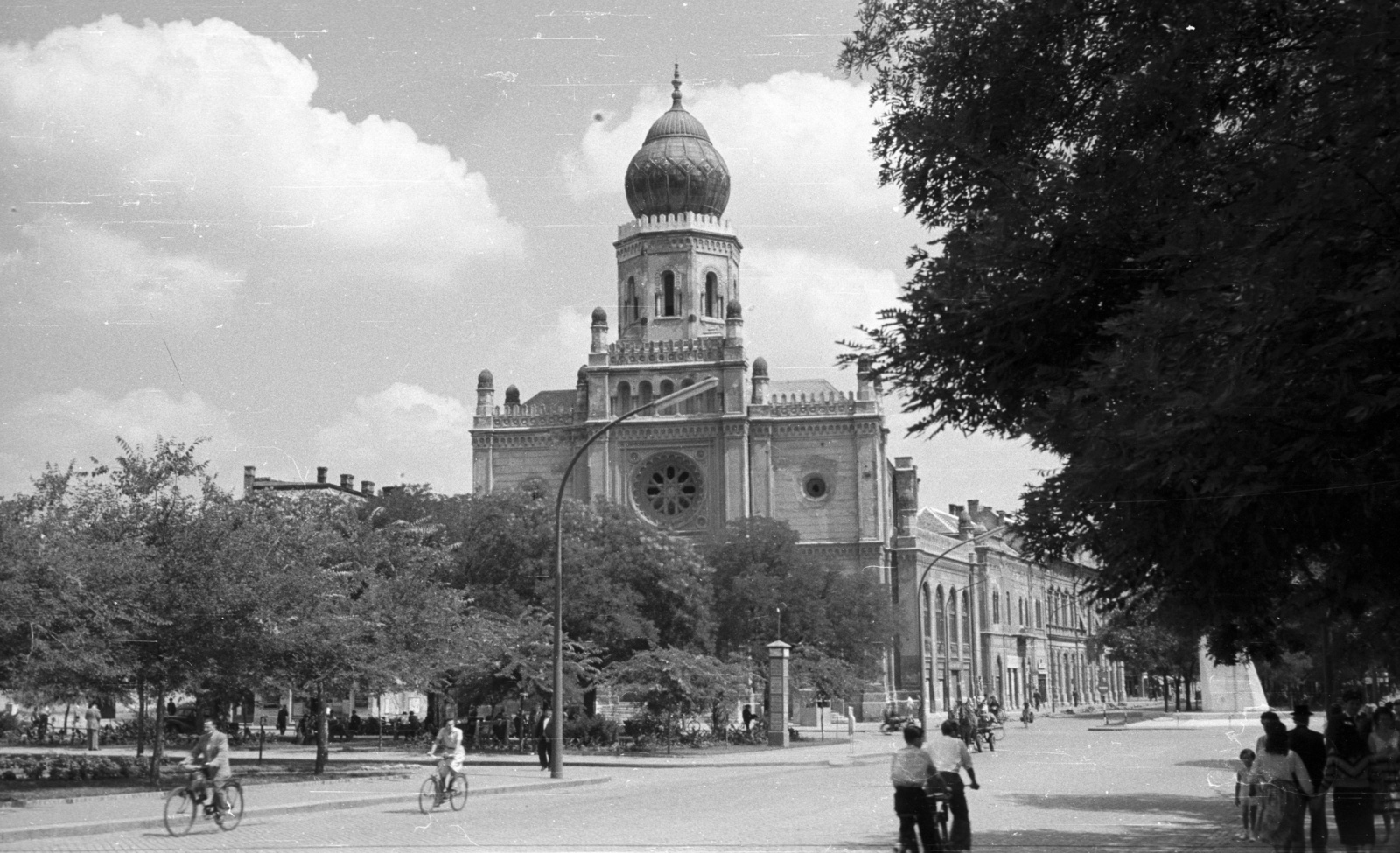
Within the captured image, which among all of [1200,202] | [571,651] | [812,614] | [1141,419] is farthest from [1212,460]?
[812,614]

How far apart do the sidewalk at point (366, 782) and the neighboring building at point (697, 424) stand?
2669cm

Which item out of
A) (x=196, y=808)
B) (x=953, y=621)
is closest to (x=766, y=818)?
(x=196, y=808)

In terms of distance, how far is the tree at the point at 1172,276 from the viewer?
33.7ft

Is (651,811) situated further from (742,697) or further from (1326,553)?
(742,697)

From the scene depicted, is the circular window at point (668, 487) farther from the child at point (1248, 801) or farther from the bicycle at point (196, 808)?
the child at point (1248, 801)

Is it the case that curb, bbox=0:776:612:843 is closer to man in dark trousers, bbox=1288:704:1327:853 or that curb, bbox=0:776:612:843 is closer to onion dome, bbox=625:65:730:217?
man in dark trousers, bbox=1288:704:1327:853

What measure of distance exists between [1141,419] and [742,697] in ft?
125

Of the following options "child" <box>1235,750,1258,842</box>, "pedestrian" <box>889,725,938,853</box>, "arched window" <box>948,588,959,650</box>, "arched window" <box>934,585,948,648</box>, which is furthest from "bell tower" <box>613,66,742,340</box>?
"pedestrian" <box>889,725,938,853</box>

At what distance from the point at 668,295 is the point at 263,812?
209 feet

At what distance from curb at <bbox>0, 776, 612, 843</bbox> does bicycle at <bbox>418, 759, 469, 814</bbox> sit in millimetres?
1456

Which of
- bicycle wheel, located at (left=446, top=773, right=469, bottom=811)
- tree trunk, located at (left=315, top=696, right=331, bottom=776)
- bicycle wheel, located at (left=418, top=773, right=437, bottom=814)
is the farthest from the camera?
tree trunk, located at (left=315, top=696, right=331, bottom=776)

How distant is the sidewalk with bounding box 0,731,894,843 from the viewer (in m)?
20.4

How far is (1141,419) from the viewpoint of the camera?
11.2 meters

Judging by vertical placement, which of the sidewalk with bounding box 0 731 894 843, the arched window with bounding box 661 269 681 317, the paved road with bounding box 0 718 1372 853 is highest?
the arched window with bounding box 661 269 681 317
